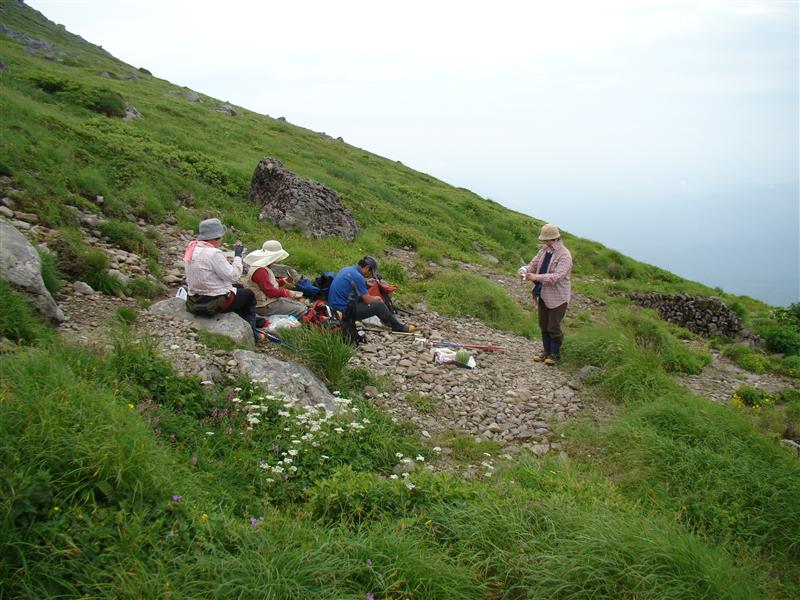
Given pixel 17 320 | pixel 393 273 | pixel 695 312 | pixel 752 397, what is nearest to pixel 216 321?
pixel 17 320

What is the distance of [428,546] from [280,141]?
29639 mm

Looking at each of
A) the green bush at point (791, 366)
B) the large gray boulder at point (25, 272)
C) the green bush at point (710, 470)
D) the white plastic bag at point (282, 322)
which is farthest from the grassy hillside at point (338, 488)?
the green bush at point (791, 366)

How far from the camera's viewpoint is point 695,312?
19.9 metres

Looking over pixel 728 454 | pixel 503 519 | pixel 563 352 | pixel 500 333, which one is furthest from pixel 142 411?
pixel 500 333

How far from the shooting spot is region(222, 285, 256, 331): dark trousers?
859 centimetres

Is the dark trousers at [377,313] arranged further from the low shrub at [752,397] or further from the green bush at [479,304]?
the low shrub at [752,397]

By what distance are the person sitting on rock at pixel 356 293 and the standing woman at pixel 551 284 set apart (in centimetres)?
288

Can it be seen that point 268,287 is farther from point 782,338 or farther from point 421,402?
point 782,338

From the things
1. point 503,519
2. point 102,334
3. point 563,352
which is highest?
point 563,352

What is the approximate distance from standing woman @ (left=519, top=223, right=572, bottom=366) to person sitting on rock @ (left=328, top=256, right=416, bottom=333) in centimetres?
288

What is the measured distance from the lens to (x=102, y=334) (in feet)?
22.2

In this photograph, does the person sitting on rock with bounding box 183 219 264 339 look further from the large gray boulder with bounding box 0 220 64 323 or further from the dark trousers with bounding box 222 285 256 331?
the large gray boulder with bounding box 0 220 64 323

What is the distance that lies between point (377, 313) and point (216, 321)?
3.22 metres

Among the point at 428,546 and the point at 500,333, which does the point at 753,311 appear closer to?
the point at 500,333
